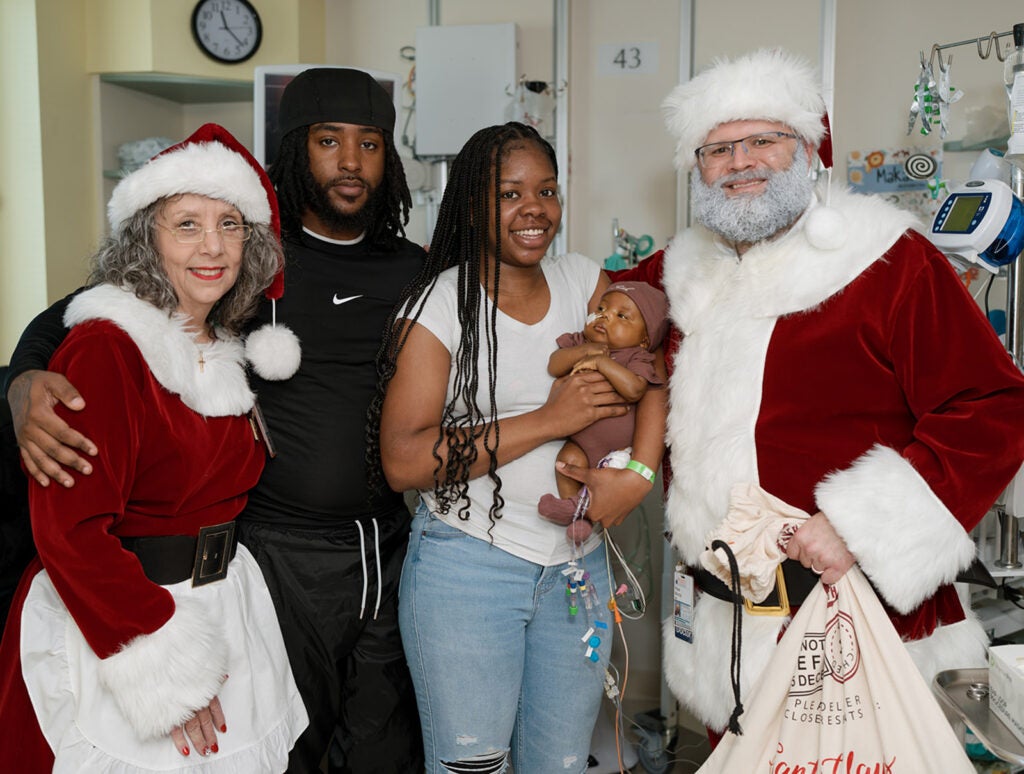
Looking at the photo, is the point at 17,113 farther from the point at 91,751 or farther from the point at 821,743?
the point at 821,743

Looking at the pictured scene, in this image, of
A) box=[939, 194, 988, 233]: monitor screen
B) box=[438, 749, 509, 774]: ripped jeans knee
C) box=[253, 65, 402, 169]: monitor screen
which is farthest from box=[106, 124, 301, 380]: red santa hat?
box=[939, 194, 988, 233]: monitor screen

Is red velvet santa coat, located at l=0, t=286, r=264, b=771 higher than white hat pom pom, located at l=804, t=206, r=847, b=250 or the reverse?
the reverse

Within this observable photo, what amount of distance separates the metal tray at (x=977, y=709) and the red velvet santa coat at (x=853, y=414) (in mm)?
151

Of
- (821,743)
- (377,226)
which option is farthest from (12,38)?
(821,743)

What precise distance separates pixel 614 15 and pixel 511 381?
6.34 feet

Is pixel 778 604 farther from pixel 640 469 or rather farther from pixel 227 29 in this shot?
pixel 227 29

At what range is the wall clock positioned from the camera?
131 inches

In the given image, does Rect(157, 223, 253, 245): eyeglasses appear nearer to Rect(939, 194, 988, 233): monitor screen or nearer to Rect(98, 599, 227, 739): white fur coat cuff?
Rect(98, 599, 227, 739): white fur coat cuff

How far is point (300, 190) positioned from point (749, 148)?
98cm

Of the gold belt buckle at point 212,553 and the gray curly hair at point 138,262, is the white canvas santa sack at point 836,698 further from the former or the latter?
the gray curly hair at point 138,262

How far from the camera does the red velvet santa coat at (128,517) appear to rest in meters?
1.43

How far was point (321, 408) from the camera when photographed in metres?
1.95

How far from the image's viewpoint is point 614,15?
3217 mm

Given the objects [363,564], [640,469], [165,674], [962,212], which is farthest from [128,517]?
[962,212]
